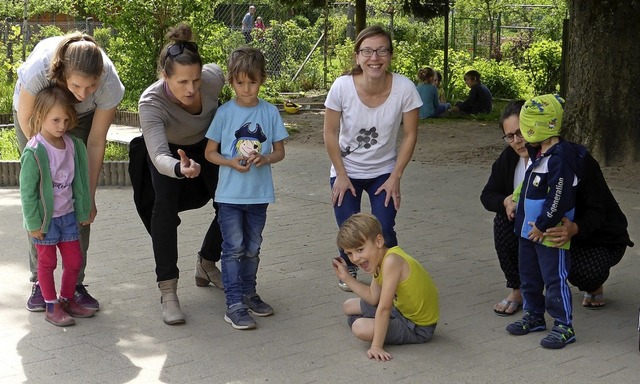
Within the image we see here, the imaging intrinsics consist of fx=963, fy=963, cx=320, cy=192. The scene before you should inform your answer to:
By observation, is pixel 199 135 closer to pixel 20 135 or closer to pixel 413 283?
pixel 20 135

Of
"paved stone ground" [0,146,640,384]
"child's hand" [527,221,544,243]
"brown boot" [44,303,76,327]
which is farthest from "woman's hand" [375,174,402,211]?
"brown boot" [44,303,76,327]

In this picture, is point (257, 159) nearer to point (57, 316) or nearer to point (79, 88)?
point (79, 88)

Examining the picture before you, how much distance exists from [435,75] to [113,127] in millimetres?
5285

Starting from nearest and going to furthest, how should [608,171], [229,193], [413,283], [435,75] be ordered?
1. [413,283]
2. [229,193]
3. [608,171]
4. [435,75]

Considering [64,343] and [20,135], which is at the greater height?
[20,135]

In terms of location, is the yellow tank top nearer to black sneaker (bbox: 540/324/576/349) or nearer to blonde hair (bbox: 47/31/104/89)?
black sneaker (bbox: 540/324/576/349)

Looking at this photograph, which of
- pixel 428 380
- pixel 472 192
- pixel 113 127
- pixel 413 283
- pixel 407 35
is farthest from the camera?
pixel 407 35

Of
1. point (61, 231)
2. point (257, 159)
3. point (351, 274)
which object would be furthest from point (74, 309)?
point (351, 274)

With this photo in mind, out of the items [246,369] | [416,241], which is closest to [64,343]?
[246,369]

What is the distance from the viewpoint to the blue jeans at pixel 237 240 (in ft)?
17.3

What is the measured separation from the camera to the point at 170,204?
209 inches

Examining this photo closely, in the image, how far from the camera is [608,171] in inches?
381

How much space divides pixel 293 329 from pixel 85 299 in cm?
126

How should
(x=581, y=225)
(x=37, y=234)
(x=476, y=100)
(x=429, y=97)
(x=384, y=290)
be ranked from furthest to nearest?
1. (x=476, y=100)
2. (x=429, y=97)
3. (x=37, y=234)
4. (x=581, y=225)
5. (x=384, y=290)
